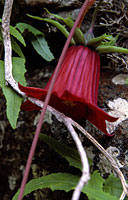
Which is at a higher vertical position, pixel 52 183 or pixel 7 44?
pixel 7 44

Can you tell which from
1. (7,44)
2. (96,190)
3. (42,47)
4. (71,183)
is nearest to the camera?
(96,190)

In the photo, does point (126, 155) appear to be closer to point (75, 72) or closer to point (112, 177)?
point (112, 177)

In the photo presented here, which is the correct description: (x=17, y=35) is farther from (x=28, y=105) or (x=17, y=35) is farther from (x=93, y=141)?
(x=93, y=141)

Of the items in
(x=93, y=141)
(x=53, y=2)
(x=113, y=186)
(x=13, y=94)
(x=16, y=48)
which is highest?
(x=53, y=2)

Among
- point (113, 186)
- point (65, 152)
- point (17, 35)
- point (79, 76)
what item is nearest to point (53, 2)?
point (17, 35)

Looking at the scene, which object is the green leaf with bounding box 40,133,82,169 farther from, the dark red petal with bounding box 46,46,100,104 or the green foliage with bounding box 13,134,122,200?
the dark red petal with bounding box 46,46,100,104

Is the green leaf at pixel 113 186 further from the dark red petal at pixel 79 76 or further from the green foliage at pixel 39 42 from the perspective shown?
the green foliage at pixel 39 42

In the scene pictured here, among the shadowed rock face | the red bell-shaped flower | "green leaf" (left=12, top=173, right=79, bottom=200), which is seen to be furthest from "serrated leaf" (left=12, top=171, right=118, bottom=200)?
the shadowed rock face
